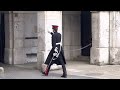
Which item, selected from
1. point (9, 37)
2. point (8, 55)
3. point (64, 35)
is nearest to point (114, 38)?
point (64, 35)

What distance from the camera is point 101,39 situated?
11.9 m

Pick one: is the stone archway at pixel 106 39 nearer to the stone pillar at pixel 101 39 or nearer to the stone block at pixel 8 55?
the stone pillar at pixel 101 39

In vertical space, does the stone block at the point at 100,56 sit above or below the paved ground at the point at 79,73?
above

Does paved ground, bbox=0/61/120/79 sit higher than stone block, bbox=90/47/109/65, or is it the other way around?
stone block, bbox=90/47/109/65

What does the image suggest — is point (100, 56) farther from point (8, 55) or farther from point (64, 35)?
point (8, 55)

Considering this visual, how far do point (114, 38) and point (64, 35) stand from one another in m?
2.72

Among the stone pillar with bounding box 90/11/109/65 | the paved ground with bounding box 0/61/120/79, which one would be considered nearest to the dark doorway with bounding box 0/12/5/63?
the paved ground with bounding box 0/61/120/79

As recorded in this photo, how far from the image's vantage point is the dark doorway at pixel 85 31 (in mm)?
13719

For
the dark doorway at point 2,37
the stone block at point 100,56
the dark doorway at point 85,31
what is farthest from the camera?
the dark doorway at point 85,31

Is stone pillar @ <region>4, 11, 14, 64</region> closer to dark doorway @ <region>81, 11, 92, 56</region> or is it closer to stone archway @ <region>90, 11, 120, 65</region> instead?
dark doorway @ <region>81, 11, 92, 56</region>

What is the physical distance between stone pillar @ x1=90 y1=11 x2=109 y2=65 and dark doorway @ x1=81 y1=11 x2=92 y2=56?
1655mm

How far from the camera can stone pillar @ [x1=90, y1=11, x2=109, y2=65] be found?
11.8 meters

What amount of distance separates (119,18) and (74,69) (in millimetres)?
2861

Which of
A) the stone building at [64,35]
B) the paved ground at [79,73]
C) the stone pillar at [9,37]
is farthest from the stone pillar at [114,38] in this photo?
the stone pillar at [9,37]
